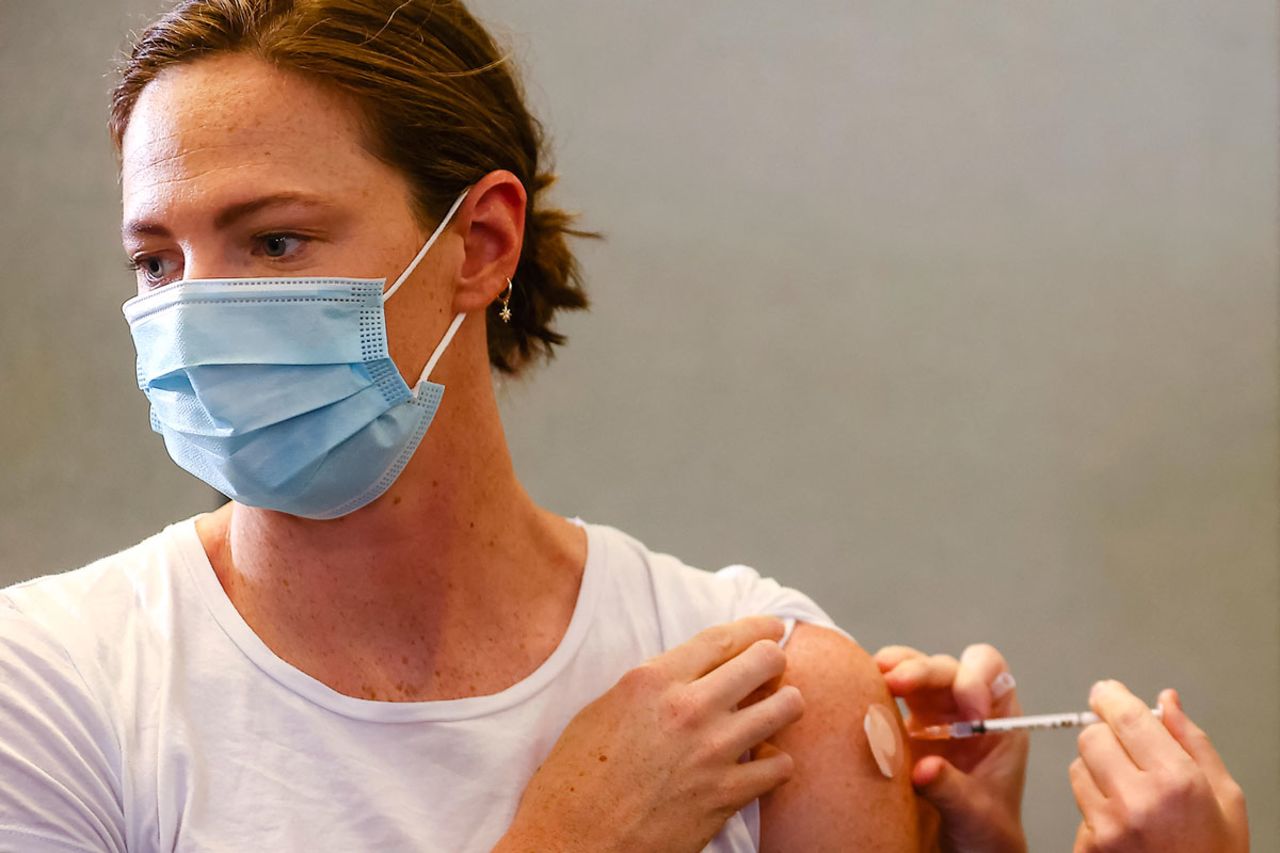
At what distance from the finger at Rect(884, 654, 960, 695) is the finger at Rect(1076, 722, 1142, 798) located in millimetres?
196

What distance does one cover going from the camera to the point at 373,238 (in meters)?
1.29

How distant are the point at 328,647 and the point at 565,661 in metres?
0.26

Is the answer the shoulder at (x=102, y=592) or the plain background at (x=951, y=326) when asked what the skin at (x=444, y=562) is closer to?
the shoulder at (x=102, y=592)

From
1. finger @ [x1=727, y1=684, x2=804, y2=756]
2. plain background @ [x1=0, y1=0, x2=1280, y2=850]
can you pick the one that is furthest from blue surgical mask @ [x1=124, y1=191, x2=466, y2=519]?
plain background @ [x1=0, y1=0, x2=1280, y2=850]

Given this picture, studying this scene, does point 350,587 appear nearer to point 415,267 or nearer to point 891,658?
point 415,267

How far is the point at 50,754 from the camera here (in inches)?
44.6

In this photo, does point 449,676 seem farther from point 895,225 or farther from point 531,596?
point 895,225

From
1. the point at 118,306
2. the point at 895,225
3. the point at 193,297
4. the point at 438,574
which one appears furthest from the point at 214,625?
the point at 895,225

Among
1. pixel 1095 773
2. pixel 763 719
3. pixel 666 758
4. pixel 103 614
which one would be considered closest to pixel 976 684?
pixel 1095 773

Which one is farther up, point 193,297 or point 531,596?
point 193,297

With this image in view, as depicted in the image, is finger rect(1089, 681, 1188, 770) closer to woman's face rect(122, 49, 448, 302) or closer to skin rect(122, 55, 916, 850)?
skin rect(122, 55, 916, 850)

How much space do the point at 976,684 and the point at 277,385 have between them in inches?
36.9

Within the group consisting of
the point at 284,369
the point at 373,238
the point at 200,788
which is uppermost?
the point at 373,238

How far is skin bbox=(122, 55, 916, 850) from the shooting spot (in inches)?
49.0
